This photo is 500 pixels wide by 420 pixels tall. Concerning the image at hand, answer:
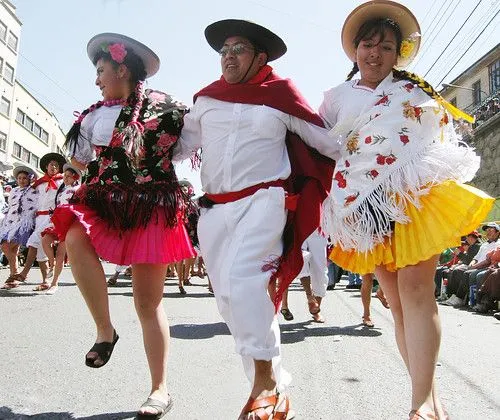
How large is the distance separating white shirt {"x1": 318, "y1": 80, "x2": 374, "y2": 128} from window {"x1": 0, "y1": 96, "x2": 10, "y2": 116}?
41.6 meters

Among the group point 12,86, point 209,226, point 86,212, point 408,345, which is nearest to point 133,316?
point 86,212

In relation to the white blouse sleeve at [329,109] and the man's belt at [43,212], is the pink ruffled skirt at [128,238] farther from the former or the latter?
the man's belt at [43,212]

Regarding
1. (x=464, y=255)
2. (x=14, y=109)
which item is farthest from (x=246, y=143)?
(x=14, y=109)

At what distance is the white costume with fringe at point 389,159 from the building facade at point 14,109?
37.5m

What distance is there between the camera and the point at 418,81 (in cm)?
251

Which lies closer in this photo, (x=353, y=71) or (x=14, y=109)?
(x=353, y=71)

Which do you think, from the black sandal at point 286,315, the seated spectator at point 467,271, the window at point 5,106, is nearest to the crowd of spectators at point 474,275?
the seated spectator at point 467,271

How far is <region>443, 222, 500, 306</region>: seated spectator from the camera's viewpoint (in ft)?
30.8

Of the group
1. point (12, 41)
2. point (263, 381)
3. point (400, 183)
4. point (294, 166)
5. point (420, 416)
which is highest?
point (12, 41)

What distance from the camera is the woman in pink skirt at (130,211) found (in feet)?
8.89

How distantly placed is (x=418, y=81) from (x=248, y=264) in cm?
119

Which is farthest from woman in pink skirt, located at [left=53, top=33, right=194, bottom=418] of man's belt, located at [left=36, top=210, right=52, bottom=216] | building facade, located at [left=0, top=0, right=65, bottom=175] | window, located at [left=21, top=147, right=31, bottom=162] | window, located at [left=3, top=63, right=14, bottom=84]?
window, located at [left=21, top=147, right=31, bottom=162]

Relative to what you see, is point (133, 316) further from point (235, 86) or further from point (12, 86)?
point (12, 86)

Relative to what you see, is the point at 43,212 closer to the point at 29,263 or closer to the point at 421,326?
the point at 29,263
